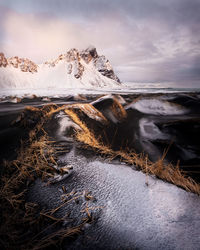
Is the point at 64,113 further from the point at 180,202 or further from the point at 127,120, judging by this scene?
the point at 180,202

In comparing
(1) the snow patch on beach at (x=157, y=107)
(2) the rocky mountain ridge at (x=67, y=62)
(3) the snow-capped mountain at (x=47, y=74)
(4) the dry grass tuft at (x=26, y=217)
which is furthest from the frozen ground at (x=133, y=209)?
(2) the rocky mountain ridge at (x=67, y=62)

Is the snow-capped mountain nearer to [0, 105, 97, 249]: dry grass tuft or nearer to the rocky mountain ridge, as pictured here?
the rocky mountain ridge

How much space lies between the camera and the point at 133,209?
3.41ft

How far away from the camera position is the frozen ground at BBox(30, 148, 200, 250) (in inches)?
32.9

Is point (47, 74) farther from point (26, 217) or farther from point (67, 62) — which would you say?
point (26, 217)

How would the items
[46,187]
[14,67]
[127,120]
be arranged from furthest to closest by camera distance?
[14,67], [127,120], [46,187]

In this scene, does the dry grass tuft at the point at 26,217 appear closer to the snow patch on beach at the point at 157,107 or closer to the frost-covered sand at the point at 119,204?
the frost-covered sand at the point at 119,204

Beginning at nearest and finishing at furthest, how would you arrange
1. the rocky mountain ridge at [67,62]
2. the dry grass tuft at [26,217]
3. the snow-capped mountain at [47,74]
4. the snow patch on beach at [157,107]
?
the dry grass tuft at [26,217] < the snow patch on beach at [157,107] < the snow-capped mountain at [47,74] < the rocky mountain ridge at [67,62]

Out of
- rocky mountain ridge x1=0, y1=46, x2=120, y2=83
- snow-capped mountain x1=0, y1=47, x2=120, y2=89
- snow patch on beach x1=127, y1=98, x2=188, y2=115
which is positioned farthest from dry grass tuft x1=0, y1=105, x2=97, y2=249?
rocky mountain ridge x1=0, y1=46, x2=120, y2=83

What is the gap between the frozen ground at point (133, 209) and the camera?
84cm

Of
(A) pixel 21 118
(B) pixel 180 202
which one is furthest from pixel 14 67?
(B) pixel 180 202

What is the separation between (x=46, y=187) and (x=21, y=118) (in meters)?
2.85

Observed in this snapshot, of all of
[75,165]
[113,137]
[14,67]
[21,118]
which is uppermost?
A: [14,67]

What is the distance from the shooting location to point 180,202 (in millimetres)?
1083
